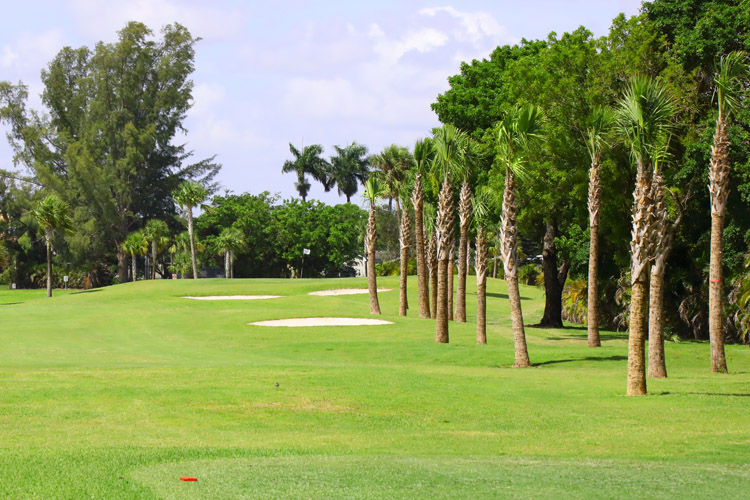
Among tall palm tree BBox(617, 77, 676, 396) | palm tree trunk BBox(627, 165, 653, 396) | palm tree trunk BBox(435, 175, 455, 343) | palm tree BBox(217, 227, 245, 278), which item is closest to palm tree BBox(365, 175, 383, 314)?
palm tree trunk BBox(435, 175, 455, 343)

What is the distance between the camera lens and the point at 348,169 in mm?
114125

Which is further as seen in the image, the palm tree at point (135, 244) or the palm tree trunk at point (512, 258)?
the palm tree at point (135, 244)

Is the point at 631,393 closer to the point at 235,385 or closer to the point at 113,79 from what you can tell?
the point at 235,385

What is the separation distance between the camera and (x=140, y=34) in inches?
3893

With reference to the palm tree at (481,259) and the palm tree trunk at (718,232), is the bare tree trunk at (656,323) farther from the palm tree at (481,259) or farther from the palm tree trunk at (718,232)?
the palm tree at (481,259)

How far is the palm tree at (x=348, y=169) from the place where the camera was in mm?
112812

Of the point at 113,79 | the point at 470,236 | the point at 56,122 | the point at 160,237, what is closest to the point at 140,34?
the point at 113,79

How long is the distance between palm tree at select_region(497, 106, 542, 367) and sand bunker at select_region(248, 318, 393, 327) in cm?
1293

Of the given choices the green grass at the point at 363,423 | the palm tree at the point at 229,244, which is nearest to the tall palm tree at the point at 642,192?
the green grass at the point at 363,423

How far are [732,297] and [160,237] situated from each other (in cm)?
6575

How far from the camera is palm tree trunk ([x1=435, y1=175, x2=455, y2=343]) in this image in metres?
31.2

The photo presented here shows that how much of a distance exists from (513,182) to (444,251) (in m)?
8.09

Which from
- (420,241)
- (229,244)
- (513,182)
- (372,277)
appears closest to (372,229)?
(372,277)

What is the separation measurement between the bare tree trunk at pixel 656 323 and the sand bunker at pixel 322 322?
16.9 meters
